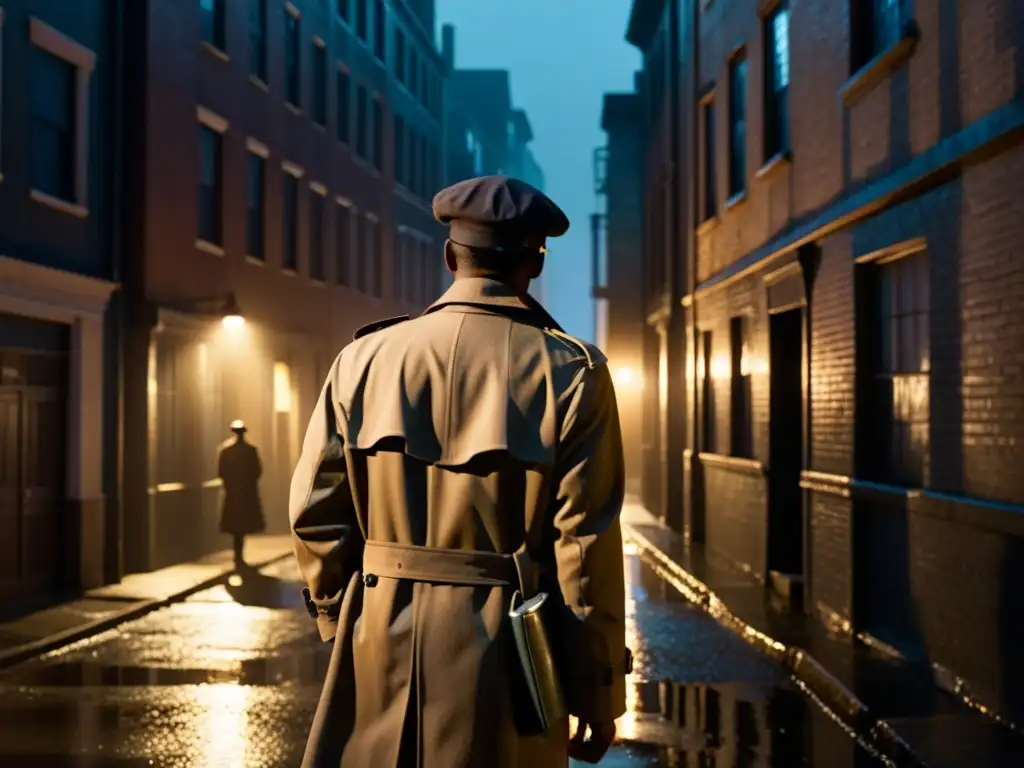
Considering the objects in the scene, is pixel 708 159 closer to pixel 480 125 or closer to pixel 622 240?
pixel 622 240

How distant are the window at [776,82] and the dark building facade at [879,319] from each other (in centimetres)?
3

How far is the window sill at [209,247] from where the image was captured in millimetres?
18737

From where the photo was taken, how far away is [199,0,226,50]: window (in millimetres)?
19500

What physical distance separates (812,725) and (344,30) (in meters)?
23.0

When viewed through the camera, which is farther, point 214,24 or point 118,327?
point 214,24

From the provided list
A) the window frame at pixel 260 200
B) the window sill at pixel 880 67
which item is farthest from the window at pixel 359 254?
the window sill at pixel 880 67

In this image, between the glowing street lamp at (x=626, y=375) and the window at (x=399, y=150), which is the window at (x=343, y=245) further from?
the glowing street lamp at (x=626, y=375)

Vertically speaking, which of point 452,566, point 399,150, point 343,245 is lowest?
point 452,566

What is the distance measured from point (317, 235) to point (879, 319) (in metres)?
17.0

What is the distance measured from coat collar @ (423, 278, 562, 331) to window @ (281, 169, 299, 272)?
21045mm

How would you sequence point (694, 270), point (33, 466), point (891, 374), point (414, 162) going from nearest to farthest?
point (891, 374) < point (33, 466) < point (694, 270) < point (414, 162)

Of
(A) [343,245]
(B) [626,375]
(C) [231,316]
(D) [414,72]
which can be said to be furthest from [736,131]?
(D) [414,72]

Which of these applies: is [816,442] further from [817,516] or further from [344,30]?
[344,30]

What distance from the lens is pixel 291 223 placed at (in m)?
24.3
